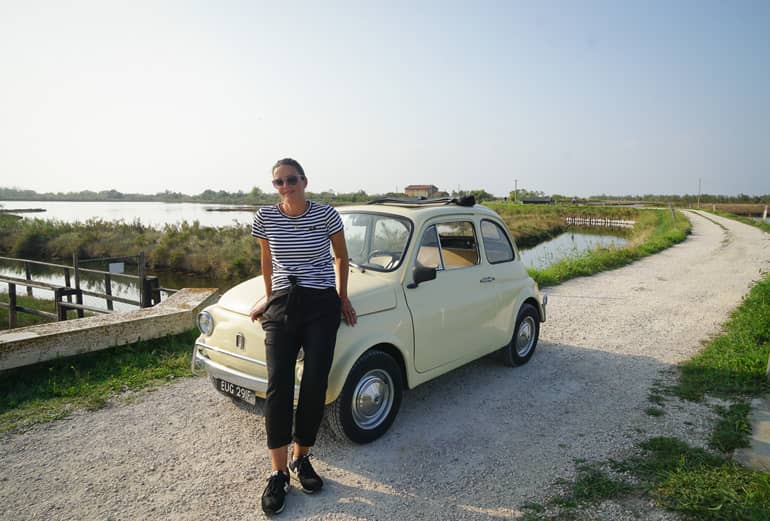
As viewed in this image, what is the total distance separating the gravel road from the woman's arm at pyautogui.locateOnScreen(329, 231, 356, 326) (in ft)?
3.75

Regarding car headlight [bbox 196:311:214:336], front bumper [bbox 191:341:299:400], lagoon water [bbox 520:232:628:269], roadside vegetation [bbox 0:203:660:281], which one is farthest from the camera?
roadside vegetation [bbox 0:203:660:281]

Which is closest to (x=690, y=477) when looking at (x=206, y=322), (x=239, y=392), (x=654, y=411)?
(x=654, y=411)

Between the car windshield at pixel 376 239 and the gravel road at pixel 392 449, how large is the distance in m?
1.48

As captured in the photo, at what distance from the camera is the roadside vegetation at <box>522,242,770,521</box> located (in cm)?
315

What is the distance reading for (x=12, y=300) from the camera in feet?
38.2

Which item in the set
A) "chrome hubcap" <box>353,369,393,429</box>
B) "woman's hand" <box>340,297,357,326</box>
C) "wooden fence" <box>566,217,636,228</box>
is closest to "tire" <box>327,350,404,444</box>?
"chrome hubcap" <box>353,369,393,429</box>

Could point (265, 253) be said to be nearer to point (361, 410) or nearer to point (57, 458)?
point (361, 410)

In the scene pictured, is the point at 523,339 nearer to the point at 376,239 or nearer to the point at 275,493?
the point at 376,239

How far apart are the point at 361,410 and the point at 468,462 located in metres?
0.94

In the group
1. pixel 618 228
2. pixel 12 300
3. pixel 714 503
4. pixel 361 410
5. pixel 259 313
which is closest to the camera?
pixel 714 503

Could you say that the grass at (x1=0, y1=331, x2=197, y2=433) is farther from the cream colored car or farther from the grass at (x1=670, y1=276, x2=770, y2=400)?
the grass at (x1=670, y1=276, x2=770, y2=400)

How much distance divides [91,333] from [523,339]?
5.13 m

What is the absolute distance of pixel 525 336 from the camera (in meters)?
6.15

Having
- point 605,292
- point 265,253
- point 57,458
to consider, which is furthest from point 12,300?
point 605,292
